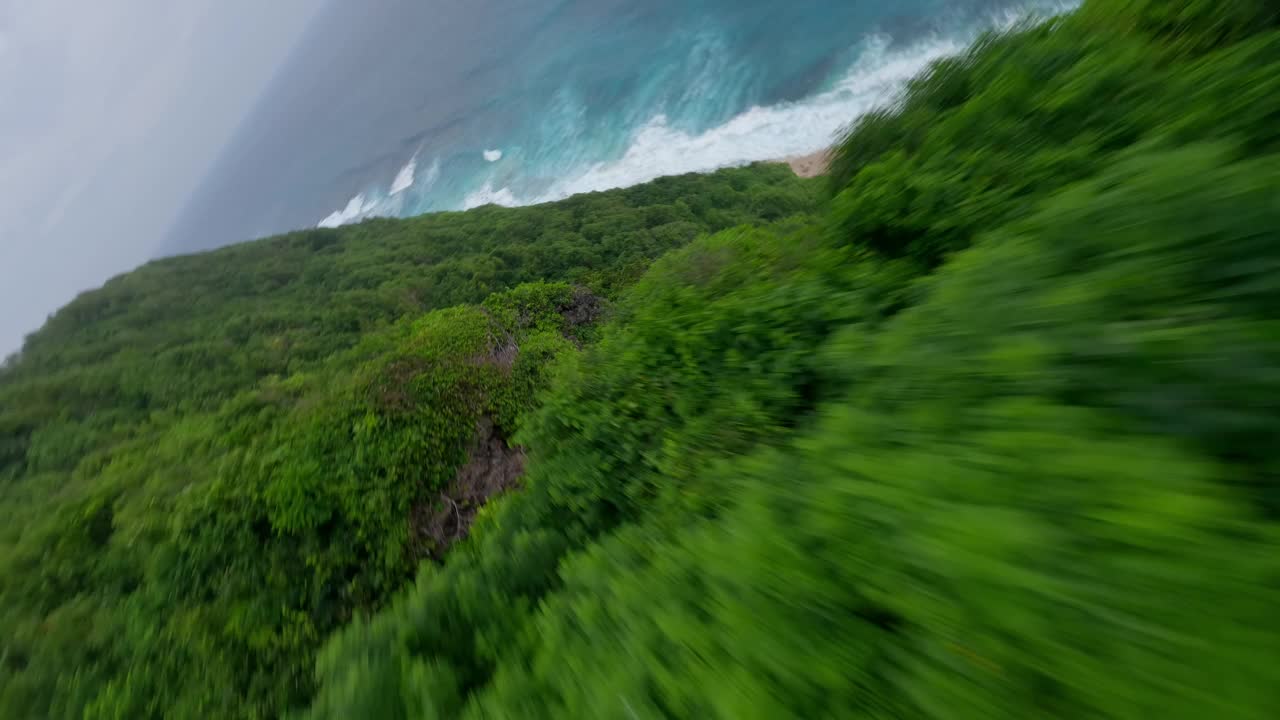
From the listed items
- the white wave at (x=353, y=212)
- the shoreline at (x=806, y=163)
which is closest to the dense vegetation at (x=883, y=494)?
the shoreline at (x=806, y=163)

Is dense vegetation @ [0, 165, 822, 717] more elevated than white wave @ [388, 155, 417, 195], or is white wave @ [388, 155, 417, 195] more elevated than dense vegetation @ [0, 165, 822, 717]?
A: white wave @ [388, 155, 417, 195]

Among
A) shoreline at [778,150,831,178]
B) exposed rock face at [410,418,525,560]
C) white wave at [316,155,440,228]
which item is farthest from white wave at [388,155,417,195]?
exposed rock face at [410,418,525,560]

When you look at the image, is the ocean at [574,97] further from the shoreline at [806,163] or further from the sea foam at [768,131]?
the shoreline at [806,163]

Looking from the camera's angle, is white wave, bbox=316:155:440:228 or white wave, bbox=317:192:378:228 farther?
white wave, bbox=317:192:378:228

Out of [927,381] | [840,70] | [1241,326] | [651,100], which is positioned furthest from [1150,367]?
[651,100]

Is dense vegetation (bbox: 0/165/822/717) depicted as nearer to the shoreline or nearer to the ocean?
the shoreline

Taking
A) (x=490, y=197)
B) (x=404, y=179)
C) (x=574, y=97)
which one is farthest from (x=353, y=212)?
(x=574, y=97)
